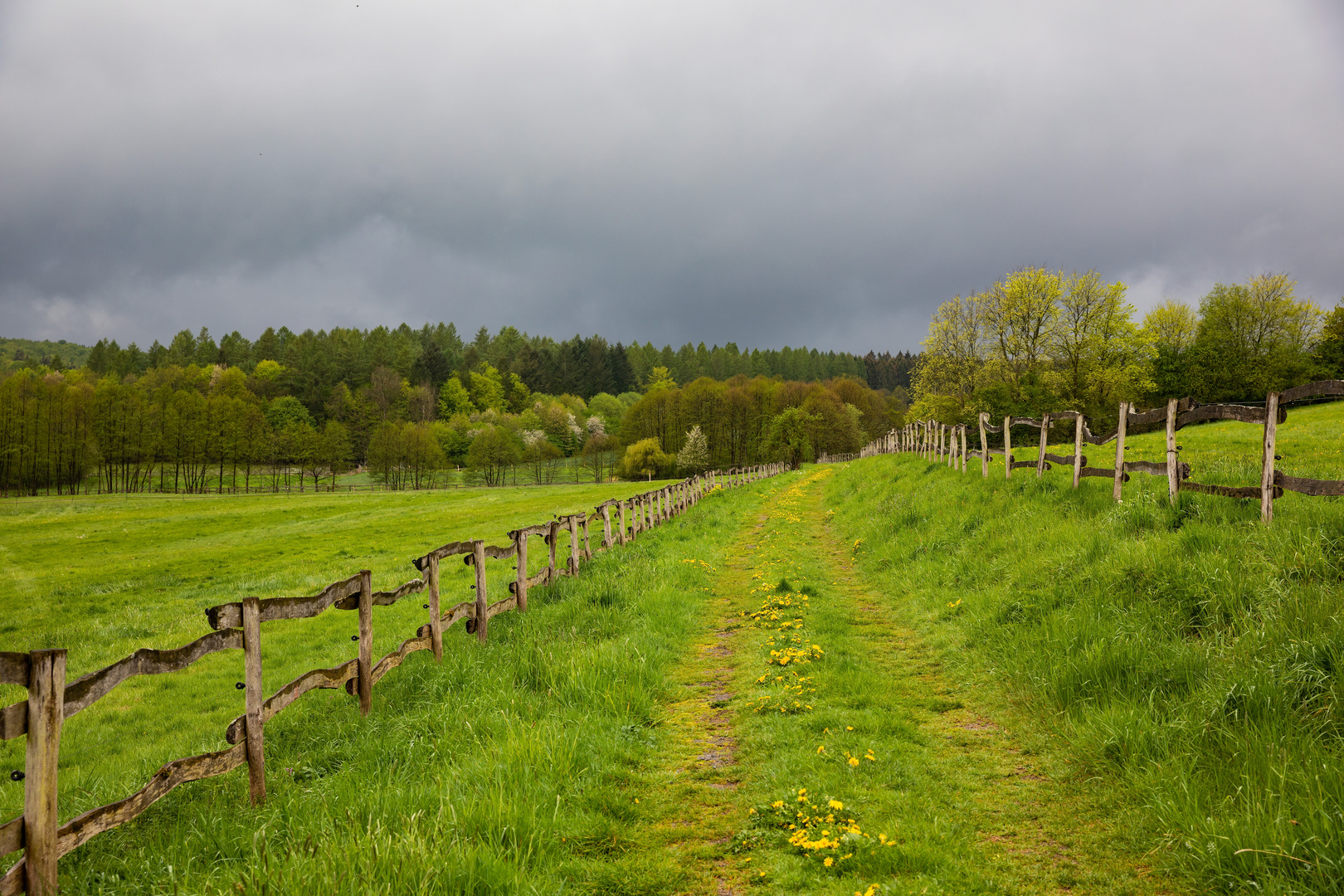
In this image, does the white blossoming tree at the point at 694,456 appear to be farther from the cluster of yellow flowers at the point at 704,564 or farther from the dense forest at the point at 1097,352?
the cluster of yellow flowers at the point at 704,564

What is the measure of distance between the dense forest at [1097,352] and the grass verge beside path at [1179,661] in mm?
42469

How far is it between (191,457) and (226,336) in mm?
78602

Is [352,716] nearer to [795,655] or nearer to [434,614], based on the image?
[434,614]

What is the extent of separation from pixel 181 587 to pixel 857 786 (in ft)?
81.0

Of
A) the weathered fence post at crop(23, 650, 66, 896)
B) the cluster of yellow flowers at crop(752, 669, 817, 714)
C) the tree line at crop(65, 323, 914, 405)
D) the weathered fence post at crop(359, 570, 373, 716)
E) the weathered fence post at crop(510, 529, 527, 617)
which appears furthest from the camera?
the tree line at crop(65, 323, 914, 405)

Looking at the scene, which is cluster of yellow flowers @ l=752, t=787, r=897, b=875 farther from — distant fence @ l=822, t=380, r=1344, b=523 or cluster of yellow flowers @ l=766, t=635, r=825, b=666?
distant fence @ l=822, t=380, r=1344, b=523

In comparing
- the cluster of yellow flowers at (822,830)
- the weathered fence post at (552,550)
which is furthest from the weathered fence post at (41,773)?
the weathered fence post at (552,550)

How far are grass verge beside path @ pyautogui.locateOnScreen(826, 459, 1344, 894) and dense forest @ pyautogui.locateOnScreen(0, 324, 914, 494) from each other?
A: 233 feet

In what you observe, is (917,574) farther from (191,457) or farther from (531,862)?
(191,457)

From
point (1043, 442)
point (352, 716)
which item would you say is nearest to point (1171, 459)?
point (1043, 442)

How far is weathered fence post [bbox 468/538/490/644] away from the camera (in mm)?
9375

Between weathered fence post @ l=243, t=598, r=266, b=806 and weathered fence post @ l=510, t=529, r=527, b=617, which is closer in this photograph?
weathered fence post @ l=243, t=598, r=266, b=806

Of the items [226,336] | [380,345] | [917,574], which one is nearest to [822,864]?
[917,574]

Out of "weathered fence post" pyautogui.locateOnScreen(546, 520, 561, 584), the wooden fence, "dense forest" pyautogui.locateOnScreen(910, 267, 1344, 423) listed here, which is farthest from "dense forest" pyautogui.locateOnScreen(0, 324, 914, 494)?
the wooden fence
